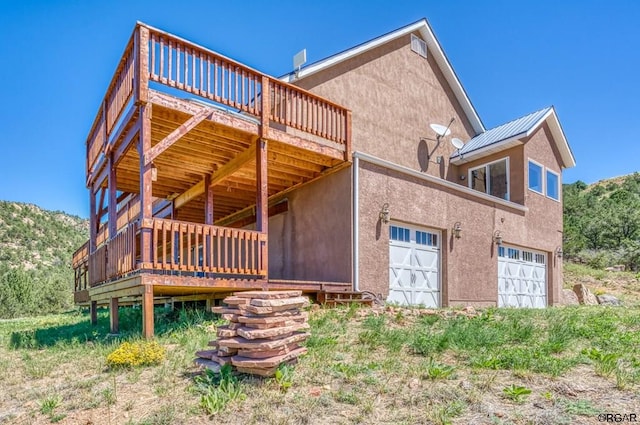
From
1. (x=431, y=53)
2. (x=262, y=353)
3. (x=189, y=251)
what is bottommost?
(x=262, y=353)

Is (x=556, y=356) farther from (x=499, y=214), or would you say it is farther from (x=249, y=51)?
(x=249, y=51)

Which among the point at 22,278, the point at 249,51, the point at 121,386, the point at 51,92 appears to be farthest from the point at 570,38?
the point at 22,278

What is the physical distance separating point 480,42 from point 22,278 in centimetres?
2469

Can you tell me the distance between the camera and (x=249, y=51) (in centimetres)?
1612

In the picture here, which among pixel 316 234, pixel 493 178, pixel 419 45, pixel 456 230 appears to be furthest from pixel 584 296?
pixel 316 234

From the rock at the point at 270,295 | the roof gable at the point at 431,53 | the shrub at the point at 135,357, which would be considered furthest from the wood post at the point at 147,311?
the roof gable at the point at 431,53

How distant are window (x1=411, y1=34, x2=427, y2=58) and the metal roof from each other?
3.27 metres

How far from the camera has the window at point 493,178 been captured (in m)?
14.8

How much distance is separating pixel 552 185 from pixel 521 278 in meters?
3.72

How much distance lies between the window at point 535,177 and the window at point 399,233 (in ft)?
19.4

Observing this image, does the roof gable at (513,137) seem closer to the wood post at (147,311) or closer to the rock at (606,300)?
the rock at (606,300)

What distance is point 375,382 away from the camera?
477 cm

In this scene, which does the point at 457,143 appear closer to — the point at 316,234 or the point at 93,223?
the point at 316,234

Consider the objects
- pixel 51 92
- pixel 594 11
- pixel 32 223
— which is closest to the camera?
pixel 594 11
